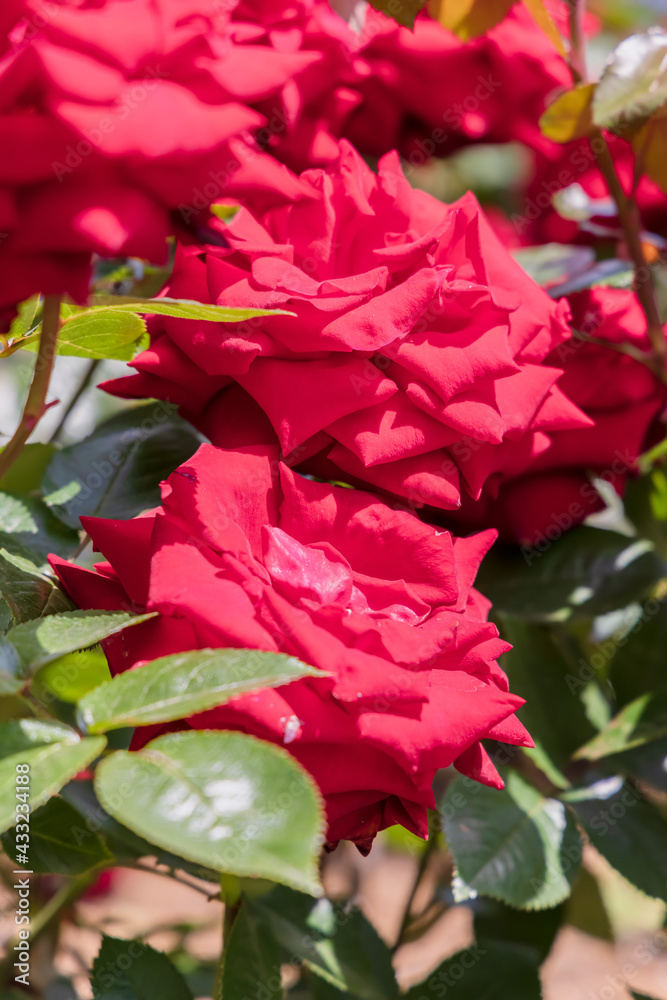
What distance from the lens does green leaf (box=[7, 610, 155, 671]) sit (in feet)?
1.06

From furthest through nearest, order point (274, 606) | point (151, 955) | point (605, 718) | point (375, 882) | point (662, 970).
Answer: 1. point (375, 882)
2. point (662, 970)
3. point (605, 718)
4. point (151, 955)
5. point (274, 606)

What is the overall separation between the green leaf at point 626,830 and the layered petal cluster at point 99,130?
45 cm

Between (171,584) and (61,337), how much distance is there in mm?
164

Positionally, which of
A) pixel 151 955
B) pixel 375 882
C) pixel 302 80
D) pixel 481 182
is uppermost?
pixel 302 80

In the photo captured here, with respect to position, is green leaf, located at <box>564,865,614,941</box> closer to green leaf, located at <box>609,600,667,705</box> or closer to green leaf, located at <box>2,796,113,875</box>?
green leaf, located at <box>609,600,667,705</box>

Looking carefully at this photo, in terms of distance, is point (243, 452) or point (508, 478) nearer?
point (243, 452)

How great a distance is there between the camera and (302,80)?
0.51 metres

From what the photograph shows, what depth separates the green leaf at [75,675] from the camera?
573 mm

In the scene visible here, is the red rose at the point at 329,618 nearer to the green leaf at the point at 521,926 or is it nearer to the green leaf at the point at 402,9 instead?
the green leaf at the point at 402,9

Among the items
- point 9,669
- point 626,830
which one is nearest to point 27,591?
point 9,669

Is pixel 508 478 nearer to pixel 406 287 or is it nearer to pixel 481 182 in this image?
pixel 406 287

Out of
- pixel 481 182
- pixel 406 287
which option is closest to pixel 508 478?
pixel 406 287

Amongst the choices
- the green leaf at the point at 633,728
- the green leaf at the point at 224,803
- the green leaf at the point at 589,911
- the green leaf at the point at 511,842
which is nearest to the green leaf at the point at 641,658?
the green leaf at the point at 633,728

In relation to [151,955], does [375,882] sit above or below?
below
